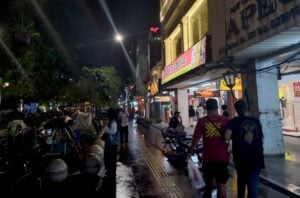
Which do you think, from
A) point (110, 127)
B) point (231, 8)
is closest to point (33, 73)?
point (110, 127)

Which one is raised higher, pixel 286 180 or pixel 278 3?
pixel 278 3

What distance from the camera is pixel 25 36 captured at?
840 centimetres

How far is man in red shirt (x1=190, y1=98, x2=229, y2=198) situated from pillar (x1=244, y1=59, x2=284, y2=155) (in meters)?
6.56

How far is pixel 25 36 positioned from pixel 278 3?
19.1 ft

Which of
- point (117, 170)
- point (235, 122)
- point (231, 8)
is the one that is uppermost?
point (231, 8)

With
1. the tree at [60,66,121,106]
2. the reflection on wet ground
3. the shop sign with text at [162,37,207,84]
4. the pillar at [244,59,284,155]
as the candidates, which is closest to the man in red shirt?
the reflection on wet ground

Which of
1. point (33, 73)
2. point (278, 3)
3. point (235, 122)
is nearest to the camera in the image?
point (235, 122)

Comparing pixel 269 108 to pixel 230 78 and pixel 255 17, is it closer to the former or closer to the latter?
pixel 230 78

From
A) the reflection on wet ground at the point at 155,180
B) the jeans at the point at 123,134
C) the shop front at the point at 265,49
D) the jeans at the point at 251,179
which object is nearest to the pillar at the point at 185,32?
the jeans at the point at 123,134

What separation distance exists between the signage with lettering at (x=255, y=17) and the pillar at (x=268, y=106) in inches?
59.6

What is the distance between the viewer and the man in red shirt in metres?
5.51

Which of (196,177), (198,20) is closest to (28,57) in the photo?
(196,177)

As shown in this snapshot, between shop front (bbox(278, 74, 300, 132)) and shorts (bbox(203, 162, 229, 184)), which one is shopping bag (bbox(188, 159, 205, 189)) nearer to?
shorts (bbox(203, 162, 229, 184))

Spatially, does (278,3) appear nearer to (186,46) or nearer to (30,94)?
(30,94)
